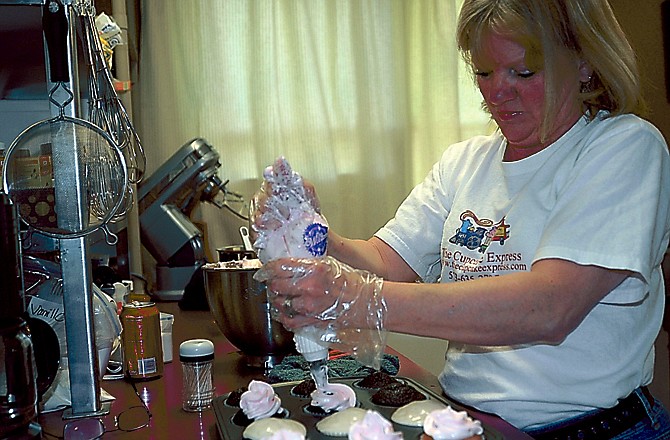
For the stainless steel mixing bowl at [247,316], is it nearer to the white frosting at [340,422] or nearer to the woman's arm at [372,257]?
the woman's arm at [372,257]

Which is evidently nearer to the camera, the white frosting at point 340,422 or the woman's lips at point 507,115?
the white frosting at point 340,422

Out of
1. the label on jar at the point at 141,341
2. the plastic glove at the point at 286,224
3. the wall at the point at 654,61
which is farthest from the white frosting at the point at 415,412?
the wall at the point at 654,61

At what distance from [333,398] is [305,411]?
0.04 meters

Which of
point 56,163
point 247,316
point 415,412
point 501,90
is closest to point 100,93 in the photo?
point 56,163

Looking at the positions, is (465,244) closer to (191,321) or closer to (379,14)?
(191,321)

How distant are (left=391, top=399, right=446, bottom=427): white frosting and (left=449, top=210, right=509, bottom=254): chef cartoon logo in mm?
282

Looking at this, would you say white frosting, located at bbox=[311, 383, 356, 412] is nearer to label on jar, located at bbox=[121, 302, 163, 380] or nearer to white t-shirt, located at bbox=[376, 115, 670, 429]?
white t-shirt, located at bbox=[376, 115, 670, 429]

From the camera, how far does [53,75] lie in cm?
101

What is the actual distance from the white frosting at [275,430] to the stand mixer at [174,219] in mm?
1369

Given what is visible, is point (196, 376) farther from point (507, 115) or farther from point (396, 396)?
point (507, 115)

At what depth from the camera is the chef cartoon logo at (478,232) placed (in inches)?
44.9

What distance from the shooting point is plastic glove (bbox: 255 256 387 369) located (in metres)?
0.93

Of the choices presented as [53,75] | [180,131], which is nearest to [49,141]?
[53,75]

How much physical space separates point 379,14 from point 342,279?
6.97ft
